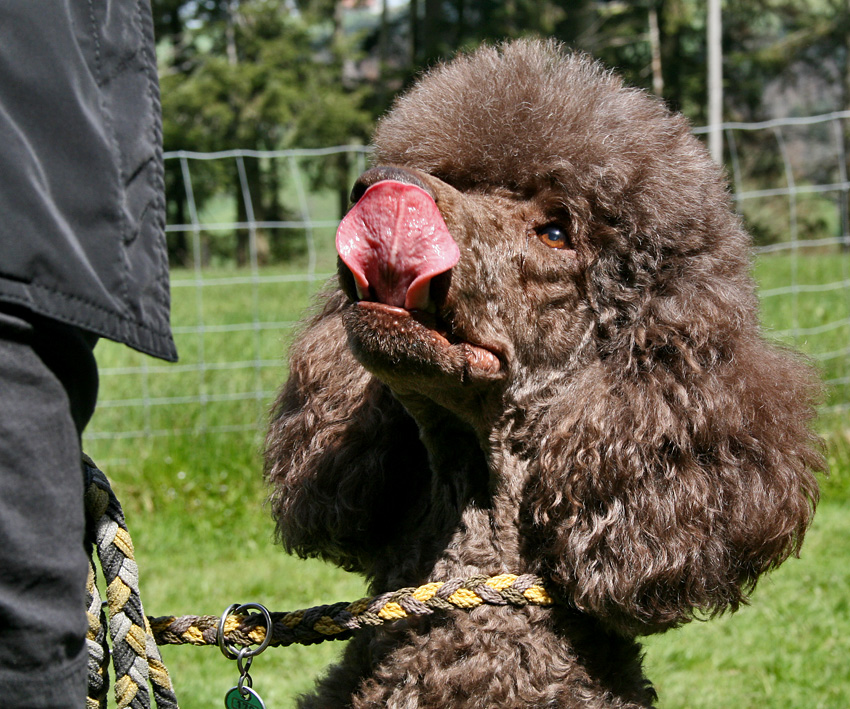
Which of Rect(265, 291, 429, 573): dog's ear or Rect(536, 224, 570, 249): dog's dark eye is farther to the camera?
Rect(265, 291, 429, 573): dog's ear

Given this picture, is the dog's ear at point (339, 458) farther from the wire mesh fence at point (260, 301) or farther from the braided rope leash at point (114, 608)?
the braided rope leash at point (114, 608)

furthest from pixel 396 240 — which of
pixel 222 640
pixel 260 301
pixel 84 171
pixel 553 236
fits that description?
pixel 260 301

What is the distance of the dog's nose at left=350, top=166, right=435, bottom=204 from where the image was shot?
4.34ft

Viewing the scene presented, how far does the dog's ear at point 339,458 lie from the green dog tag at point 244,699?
35cm

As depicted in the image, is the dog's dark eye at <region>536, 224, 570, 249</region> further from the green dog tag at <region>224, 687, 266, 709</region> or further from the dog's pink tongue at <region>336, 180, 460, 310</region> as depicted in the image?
the green dog tag at <region>224, 687, 266, 709</region>

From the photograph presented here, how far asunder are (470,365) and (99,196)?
70 cm

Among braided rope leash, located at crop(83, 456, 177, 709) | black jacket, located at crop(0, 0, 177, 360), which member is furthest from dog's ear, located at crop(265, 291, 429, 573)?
black jacket, located at crop(0, 0, 177, 360)

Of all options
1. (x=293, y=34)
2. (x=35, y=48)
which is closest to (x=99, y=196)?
(x=35, y=48)

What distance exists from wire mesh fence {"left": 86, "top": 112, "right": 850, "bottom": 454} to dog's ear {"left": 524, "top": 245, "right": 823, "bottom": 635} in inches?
16.0

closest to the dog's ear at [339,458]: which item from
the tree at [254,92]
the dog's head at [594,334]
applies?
the dog's head at [594,334]

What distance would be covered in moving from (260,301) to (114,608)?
6978 millimetres

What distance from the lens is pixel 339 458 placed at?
1.73 m

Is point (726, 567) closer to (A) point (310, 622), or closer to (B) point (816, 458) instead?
(B) point (816, 458)

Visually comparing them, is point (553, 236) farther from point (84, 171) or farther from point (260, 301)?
point (260, 301)
